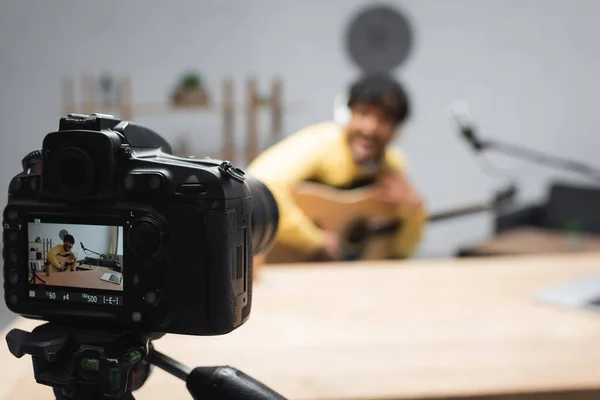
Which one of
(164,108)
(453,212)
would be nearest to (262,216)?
(453,212)

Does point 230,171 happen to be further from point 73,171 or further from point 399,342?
point 399,342

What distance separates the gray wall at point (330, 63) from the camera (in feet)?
13.5

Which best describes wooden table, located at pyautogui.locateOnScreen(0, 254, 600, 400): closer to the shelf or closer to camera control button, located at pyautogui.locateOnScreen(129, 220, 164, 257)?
camera control button, located at pyautogui.locateOnScreen(129, 220, 164, 257)

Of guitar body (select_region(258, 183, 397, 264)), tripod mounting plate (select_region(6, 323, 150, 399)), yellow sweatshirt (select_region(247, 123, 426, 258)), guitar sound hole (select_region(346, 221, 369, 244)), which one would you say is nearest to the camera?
tripod mounting plate (select_region(6, 323, 150, 399))

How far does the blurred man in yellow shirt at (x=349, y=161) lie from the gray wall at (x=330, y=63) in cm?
222

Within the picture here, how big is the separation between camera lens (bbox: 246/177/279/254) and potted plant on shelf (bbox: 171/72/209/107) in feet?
10.4

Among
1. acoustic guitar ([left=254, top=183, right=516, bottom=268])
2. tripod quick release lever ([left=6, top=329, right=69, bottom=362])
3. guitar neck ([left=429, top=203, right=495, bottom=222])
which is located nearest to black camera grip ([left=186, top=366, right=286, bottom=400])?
tripod quick release lever ([left=6, top=329, right=69, bottom=362])

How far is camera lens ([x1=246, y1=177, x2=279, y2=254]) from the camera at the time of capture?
646mm

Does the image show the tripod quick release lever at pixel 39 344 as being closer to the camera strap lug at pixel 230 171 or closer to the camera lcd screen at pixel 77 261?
the camera lcd screen at pixel 77 261

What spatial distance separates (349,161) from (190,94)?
201 centimetres

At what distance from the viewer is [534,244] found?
296 cm

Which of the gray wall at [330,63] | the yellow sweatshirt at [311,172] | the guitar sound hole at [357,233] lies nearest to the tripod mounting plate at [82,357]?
the yellow sweatshirt at [311,172]

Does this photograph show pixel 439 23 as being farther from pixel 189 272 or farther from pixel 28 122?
pixel 189 272

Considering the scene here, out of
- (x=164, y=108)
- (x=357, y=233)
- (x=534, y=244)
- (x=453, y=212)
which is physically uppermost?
(x=164, y=108)
